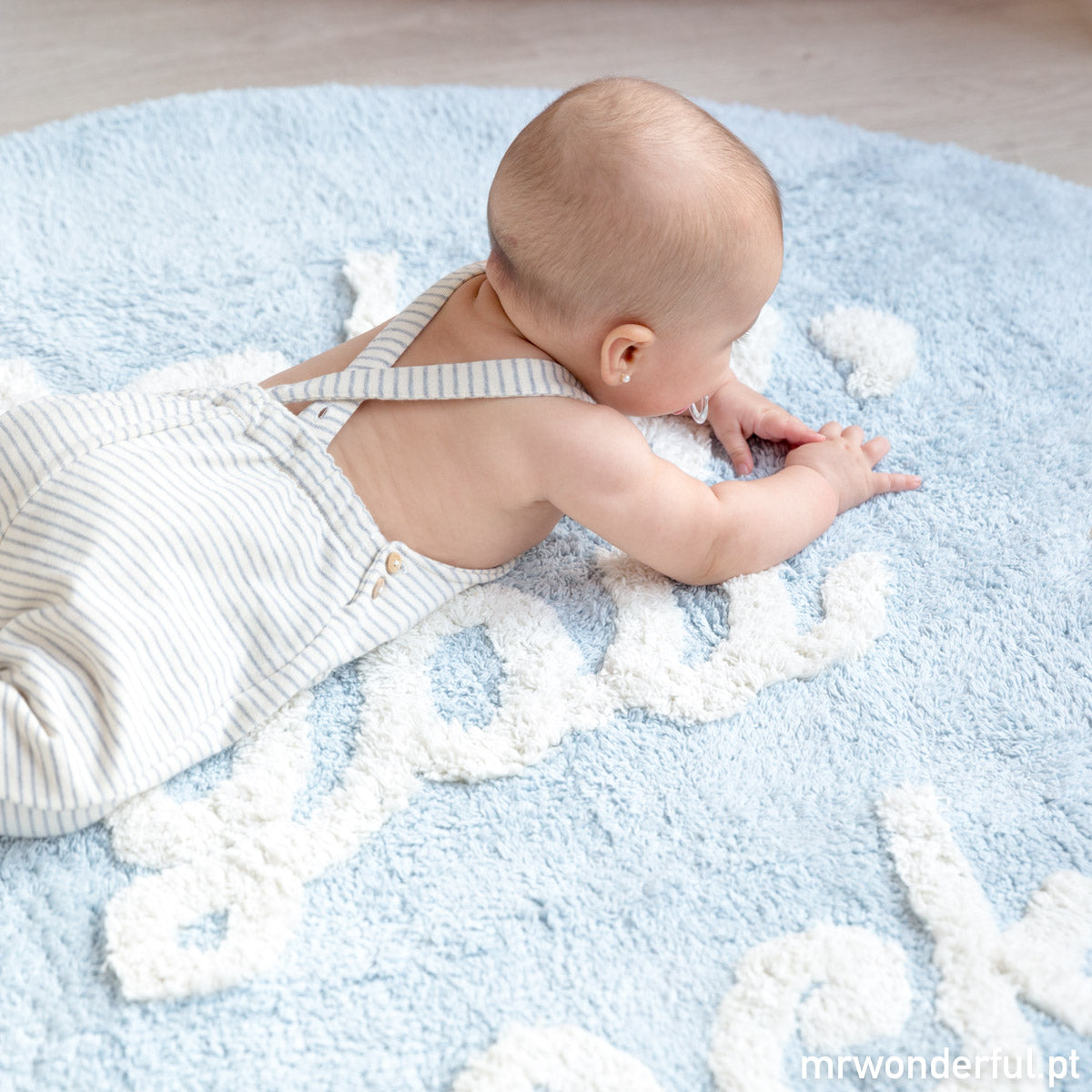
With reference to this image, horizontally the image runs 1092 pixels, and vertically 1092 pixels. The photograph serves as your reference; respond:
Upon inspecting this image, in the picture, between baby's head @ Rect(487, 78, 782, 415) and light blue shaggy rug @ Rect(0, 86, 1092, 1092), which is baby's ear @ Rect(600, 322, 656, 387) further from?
light blue shaggy rug @ Rect(0, 86, 1092, 1092)

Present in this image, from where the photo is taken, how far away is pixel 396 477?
947 millimetres

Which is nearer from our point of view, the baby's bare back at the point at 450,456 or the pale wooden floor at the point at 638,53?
the baby's bare back at the point at 450,456

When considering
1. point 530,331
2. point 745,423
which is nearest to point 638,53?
point 745,423

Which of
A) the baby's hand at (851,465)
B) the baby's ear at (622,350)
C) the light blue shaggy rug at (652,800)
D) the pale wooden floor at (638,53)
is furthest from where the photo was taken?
the pale wooden floor at (638,53)

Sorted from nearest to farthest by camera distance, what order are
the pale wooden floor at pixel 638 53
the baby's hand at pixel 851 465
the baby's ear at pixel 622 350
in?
the baby's ear at pixel 622 350 → the baby's hand at pixel 851 465 → the pale wooden floor at pixel 638 53

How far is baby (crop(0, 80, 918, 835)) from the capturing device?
808 mm

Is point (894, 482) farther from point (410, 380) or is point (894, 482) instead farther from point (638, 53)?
point (638, 53)

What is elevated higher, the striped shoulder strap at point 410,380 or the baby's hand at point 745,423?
the striped shoulder strap at point 410,380

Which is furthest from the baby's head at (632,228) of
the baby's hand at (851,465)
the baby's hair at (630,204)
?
the baby's hand at (851,465)

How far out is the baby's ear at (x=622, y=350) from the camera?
86 centimetres

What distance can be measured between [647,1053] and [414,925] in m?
0.18

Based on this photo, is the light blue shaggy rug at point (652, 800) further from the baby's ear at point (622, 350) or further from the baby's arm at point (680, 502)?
the baby's ear at point (622, 350)

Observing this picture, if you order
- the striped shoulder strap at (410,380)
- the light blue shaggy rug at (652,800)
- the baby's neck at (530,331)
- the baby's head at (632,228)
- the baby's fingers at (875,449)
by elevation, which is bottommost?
the light blue shaggy rug at (652,800)

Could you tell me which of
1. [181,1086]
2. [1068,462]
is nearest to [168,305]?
[181,1086]
